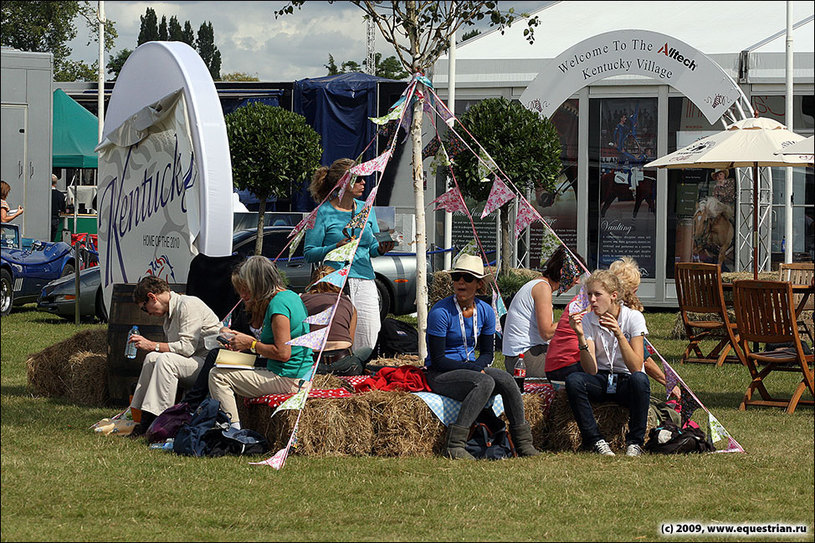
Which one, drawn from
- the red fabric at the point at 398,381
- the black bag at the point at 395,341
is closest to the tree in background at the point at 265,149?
the black bag at the point at 395,341

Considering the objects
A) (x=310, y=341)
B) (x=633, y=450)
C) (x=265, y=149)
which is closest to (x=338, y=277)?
(x=310, y=341)

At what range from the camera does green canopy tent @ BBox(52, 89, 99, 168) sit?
18.8m

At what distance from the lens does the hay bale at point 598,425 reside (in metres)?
6.90

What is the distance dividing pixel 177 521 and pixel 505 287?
792 centimetres

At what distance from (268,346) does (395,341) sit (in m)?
2.52

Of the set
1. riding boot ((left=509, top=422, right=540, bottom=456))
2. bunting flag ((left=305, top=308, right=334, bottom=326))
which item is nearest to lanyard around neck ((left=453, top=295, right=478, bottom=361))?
riding boot ((left=509, top=422, right=540, bottom=456))

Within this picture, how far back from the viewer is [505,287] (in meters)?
12.5

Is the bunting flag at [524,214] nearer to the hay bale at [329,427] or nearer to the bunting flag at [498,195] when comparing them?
the bunting flag at [498,195]

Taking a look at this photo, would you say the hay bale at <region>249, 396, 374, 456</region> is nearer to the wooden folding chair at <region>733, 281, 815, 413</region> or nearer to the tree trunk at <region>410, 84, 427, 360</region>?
the tree trunk at <region>410, 84, 427, 360</region>

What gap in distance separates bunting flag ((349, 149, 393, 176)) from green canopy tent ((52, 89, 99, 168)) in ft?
39.6

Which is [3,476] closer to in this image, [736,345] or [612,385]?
[612,385]

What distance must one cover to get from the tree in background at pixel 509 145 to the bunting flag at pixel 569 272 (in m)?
6.39

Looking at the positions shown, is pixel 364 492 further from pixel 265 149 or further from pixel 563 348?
pixel 265 149

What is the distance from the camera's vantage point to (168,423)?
680cm
